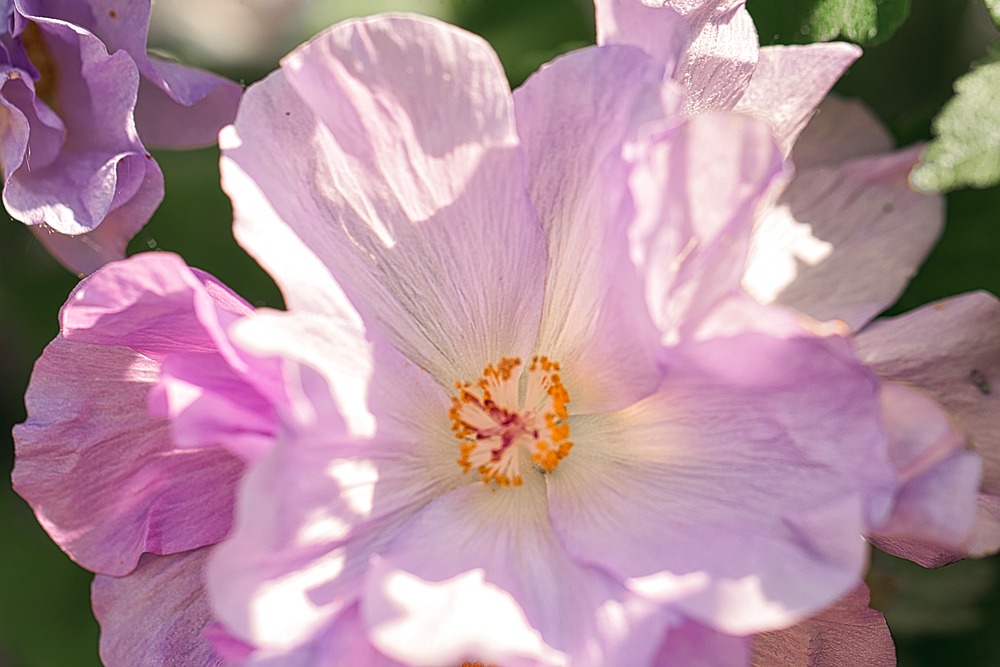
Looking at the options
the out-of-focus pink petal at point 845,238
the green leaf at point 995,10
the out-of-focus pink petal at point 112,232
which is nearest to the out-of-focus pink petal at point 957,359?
the out-of-focus pink petal at point 845,238

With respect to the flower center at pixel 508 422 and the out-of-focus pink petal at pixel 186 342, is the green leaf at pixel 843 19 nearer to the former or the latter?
the flower center at pixel 508 422

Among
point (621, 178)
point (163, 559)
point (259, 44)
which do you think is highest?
point (621, 178)

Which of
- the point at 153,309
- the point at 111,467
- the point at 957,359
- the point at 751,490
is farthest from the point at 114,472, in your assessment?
the point at 957,359

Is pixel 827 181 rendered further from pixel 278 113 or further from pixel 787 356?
pixel 278 113

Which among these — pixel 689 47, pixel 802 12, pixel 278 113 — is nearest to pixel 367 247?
pixel 278 113

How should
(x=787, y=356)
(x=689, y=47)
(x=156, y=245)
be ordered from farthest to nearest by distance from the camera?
1. (x=156, y=245)
2. (x=689, y=47)
3. (x=787, y=356)
